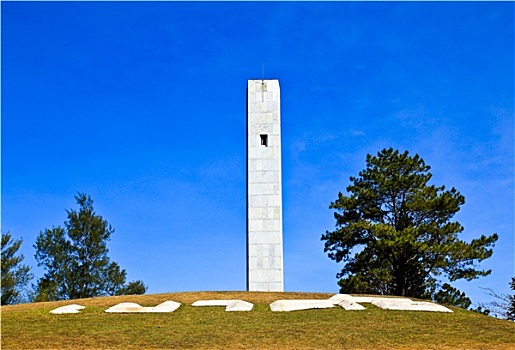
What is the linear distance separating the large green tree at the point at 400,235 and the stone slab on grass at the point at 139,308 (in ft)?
43.8

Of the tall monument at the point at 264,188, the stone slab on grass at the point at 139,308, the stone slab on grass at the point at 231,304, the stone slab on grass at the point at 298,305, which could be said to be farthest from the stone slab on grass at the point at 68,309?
the tall monument at the point at 264,188

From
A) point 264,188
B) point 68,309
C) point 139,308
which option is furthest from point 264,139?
point 68,309

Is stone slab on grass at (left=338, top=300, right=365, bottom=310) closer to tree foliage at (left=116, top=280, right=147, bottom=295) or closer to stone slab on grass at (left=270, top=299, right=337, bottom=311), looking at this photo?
stone slab on grass at (left=270, top=299, right=337, bottom=311)

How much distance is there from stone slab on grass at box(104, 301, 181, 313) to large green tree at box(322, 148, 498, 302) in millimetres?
13352

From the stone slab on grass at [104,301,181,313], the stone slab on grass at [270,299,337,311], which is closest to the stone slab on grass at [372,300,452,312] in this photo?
the stone slab on grass at [270,299,337,311]

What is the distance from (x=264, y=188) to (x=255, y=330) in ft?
47.7

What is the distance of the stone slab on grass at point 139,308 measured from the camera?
61.5 ft

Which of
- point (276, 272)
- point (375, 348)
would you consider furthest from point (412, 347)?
point (276, 272)

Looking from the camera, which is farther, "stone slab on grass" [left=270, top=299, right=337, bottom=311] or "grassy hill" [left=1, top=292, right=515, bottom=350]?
"stone slab on grass" [left=270, top=299, right=337, bottom=311]

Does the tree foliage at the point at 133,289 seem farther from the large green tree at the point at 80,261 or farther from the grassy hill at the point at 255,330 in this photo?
the grassy hill at the point at 255,330

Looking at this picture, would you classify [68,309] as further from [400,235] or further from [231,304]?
[400,235]

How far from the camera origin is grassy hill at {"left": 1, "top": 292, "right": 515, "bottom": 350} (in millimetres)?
13883

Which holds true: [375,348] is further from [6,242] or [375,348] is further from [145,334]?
[6,242]

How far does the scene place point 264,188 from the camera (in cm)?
2953
